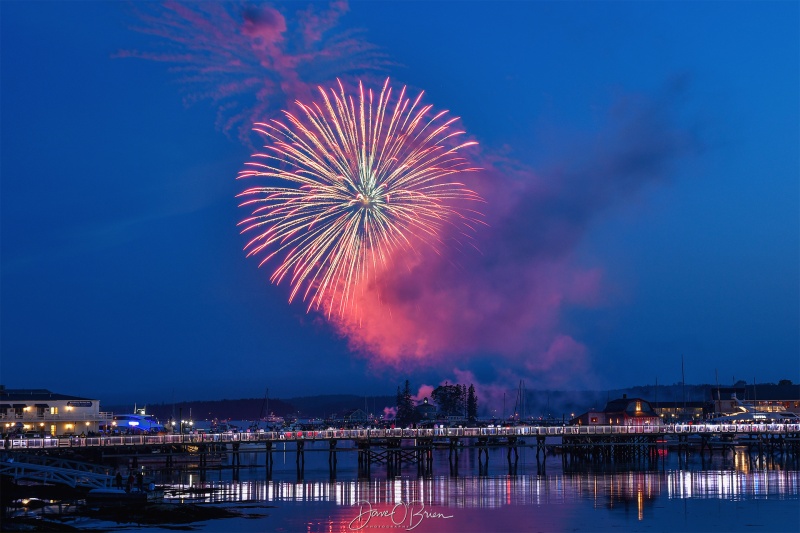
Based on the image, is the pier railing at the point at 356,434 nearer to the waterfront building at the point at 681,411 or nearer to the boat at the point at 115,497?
the boat at the point at 115,497

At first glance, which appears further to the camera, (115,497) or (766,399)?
(766,399)

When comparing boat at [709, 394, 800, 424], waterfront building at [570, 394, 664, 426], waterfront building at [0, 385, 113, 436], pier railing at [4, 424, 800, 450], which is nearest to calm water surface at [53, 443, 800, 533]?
pier railing at [4, 424, 800, 450]

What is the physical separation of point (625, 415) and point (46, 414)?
6979 cm

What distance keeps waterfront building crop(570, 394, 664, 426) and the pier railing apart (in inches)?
957

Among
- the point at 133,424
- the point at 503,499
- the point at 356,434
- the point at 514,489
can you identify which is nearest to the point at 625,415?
the point at 356,434

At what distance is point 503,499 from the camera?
6100 cm

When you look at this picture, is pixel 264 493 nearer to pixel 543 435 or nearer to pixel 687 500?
pixel 687 500

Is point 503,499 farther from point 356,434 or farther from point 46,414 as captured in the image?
point 46,414

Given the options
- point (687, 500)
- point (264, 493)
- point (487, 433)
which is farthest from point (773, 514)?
point (487, 433)
